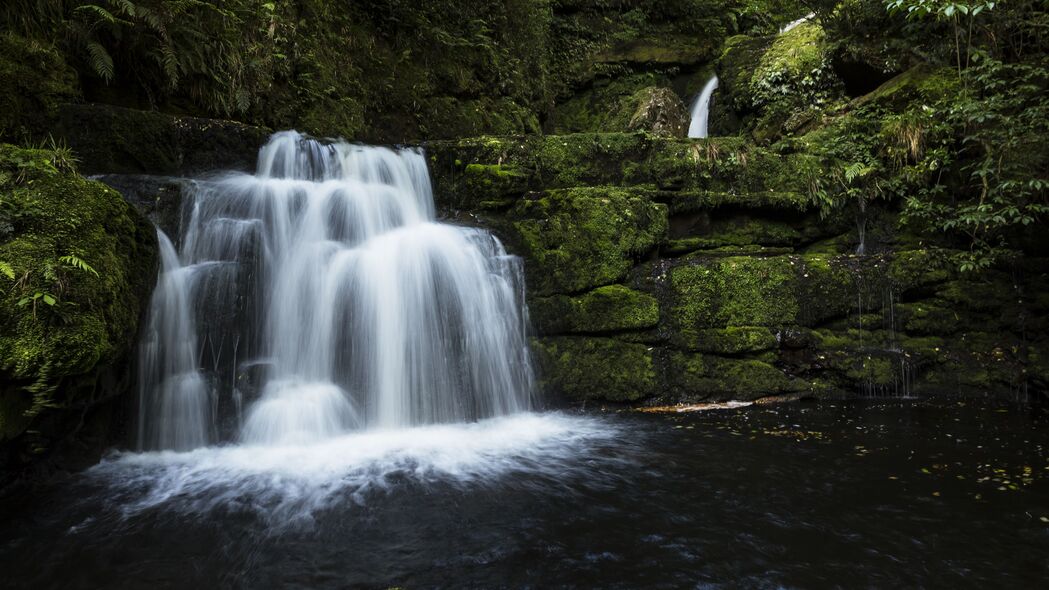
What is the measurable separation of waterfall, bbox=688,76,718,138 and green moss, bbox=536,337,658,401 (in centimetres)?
878

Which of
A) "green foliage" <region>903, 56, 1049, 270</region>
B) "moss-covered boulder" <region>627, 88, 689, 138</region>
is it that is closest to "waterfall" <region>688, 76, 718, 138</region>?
"moss-covered boulder" <region>627, 88, 689, 138</region>

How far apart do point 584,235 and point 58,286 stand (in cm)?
515

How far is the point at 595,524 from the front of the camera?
11.1 ft

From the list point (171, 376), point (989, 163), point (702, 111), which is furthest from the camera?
point (702, 111)

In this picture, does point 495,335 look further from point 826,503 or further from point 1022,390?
point 1022,390

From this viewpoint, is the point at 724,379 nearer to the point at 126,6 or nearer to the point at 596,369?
the point at 596,369

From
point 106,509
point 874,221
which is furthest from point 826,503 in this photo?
point 874,221

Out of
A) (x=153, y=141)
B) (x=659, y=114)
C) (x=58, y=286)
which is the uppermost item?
(x=659, y=114)

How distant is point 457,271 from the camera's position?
6.43 meters

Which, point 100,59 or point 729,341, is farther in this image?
point 729,341

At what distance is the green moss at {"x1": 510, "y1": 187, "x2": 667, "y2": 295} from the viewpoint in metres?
6.67

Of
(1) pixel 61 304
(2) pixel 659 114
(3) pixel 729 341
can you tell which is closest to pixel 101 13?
(1) pixel 61 304

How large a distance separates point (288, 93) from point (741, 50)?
383 inches

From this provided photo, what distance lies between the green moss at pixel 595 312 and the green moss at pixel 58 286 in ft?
13.6
